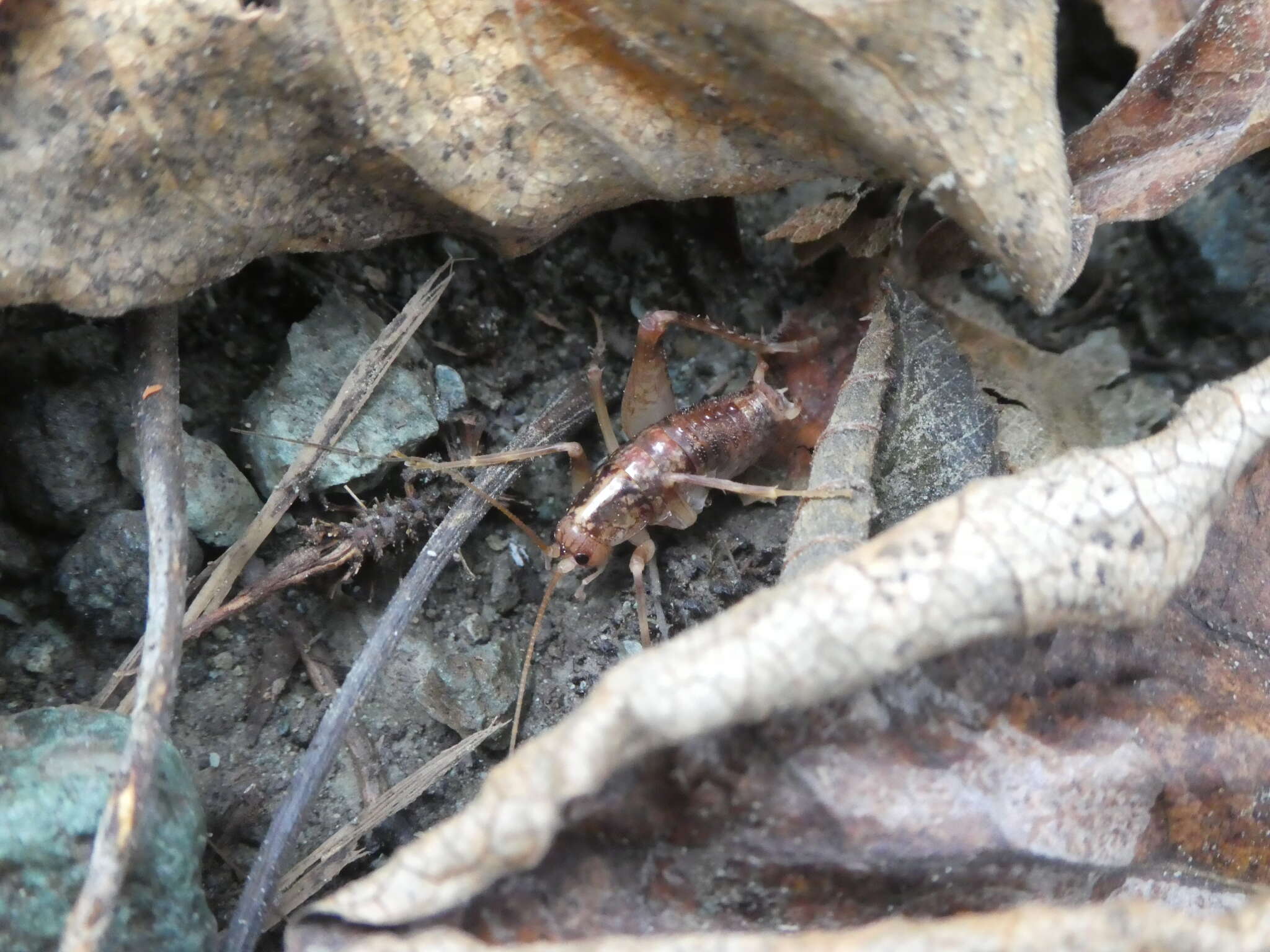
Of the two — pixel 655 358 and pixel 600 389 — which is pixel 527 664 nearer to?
pixel 600 389

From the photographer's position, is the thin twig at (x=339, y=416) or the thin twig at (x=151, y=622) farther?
the thin twig at (x=339, y=416)

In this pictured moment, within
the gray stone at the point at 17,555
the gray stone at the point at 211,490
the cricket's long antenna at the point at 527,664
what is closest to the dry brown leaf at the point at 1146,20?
the cricket's long antenna at the point at 527,664

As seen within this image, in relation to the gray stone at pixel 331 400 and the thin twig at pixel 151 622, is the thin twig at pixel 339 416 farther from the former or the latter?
the thin twig at pixel 151 622

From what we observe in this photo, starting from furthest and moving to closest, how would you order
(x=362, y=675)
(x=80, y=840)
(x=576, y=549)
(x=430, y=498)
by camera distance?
(x=576, y=549), (x=430, y=498), (x=362, y=675), (x=80, y=840)

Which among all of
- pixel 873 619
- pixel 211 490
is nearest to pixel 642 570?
pixel 211 490

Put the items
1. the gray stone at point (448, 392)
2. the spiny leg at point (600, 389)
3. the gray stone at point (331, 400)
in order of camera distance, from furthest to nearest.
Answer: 1. the spiny leg at point (600, 389)
2. the gray stone at point (448, 392)
3. the gray stone at point (331, 400)

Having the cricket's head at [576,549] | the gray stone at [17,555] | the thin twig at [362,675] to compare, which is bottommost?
the cricket's head at [576,549]
